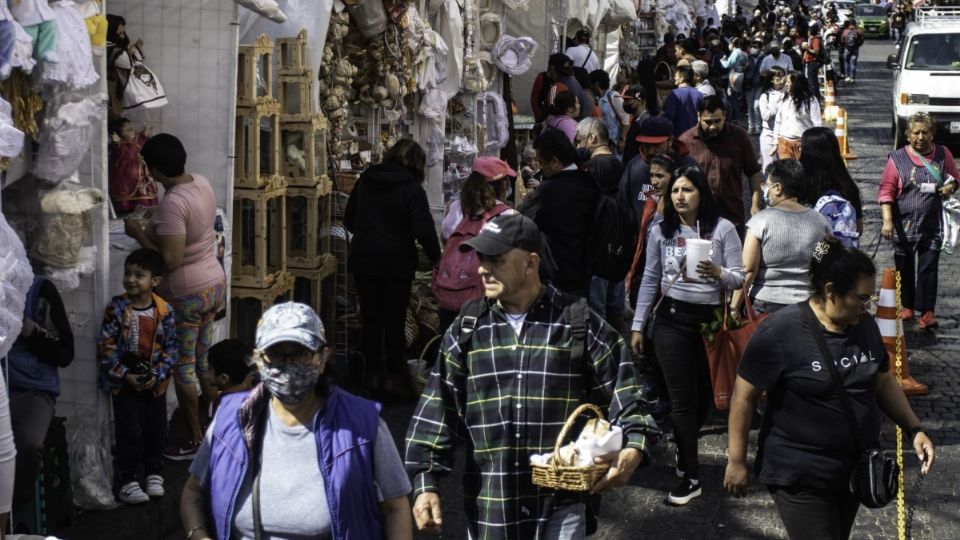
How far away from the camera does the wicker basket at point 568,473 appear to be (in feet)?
14.2

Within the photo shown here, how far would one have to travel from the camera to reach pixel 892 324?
9.41m

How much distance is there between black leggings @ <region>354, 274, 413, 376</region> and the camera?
925cm

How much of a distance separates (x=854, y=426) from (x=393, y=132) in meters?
7.42

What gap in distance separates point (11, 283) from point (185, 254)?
1978 mm

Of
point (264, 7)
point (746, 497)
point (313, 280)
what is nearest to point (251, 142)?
point (264, 7)

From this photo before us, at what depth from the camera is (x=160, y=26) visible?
27.7 ft

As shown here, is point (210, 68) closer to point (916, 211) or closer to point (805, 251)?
point (805, 251)

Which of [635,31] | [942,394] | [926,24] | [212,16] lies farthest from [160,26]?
[635,31]

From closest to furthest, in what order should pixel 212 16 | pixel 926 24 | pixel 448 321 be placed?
1. pixel 212 16
2. pixel 448 321
3. pixel 926 24

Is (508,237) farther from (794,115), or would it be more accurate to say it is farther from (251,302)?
(794,115)

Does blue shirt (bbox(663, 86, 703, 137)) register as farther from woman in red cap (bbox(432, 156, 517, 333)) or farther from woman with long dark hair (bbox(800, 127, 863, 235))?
woman in red cap (bbox(432, 156, 517, 333))

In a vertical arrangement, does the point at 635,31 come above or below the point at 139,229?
above

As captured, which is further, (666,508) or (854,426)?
(666,508)

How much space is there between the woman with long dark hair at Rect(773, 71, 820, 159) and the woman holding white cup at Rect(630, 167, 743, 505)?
8.08 metres
